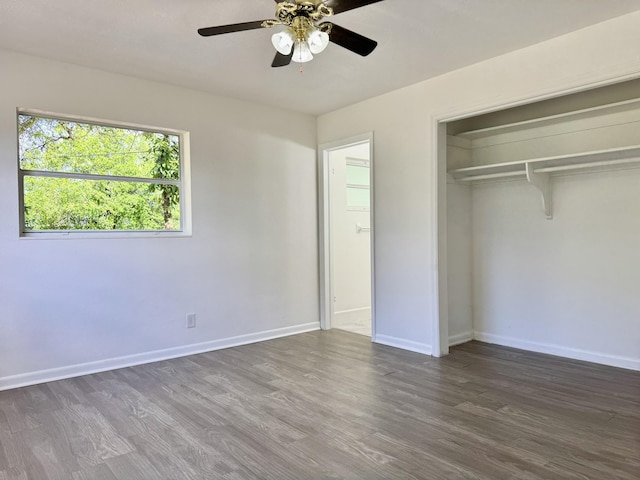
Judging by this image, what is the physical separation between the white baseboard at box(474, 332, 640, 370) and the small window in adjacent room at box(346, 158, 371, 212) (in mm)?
2261

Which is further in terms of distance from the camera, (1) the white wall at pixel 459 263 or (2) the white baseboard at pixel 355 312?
(2) the white baseboard at pixel 355 312

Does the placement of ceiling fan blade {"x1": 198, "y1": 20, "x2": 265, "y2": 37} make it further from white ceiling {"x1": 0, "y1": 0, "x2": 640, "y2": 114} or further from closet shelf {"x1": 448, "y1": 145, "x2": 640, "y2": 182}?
closet shelf {"x1": 448, "y1": 145, "x2": 640, "y2": 182}

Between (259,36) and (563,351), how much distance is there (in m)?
3.58

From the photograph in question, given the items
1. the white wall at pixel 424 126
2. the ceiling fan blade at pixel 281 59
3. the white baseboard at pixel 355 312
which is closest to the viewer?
the ceiling fan blade at pixel 281 59

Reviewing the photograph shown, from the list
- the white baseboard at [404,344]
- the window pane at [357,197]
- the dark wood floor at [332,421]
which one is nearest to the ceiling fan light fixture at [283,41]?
the dark wood floor at [332,421]

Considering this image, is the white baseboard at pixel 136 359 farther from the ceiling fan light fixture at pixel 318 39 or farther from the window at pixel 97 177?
the ceiling fan light fixture at pixel 318 39

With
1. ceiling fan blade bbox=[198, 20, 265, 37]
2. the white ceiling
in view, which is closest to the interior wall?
the white ceiling

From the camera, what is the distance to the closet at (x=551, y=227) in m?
3.48

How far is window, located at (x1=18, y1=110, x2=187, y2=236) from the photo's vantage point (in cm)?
343

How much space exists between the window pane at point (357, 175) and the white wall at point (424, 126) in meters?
1.00

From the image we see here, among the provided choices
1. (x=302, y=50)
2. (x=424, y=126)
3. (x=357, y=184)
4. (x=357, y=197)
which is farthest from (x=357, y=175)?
(x=302, y=50)

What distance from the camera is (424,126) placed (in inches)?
157

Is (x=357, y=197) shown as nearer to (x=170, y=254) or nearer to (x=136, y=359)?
(x=170, y=254)

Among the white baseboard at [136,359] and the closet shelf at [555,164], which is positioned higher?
the closet shelf at [555,164]
